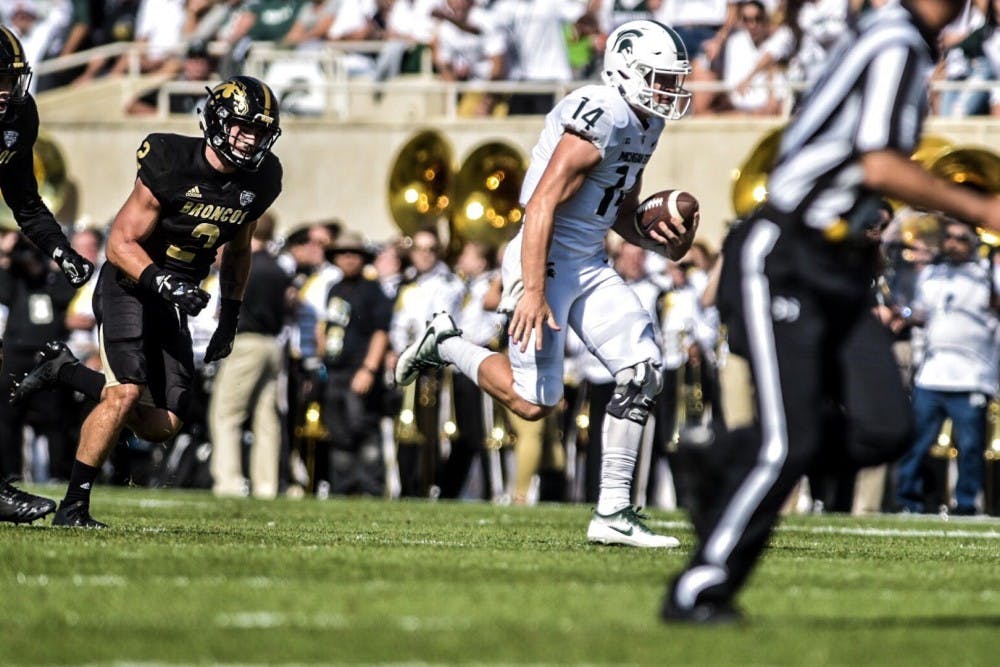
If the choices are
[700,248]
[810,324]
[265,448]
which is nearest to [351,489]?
[265,448]

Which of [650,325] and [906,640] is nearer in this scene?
[906,640]

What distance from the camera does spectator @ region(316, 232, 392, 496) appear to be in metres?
14.1

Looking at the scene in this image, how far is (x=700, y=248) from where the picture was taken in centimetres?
1412

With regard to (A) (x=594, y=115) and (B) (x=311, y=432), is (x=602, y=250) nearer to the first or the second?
(A) (x=594, y=115)

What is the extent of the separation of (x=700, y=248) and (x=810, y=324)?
30.5ft

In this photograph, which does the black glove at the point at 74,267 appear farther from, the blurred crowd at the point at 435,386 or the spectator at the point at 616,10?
the spectator at the point at 616,10

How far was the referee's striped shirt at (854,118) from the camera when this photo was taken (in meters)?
4.79

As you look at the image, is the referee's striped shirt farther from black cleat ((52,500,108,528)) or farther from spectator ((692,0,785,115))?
spectator ((692,0,785,115))

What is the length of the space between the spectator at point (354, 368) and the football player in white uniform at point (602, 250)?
6.19 metres

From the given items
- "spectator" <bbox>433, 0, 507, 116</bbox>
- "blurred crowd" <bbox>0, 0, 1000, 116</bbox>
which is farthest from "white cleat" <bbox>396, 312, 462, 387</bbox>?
"spectator" <bbox>433, 0, 507, 116</bbox>

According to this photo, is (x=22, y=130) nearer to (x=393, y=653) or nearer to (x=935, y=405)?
(x=393, y=653)

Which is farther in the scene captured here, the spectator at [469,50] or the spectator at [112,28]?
the spectator at [112,28]

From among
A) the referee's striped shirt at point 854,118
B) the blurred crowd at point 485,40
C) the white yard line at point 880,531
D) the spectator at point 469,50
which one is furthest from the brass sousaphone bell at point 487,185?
the referee's striped shirt at point 854,118

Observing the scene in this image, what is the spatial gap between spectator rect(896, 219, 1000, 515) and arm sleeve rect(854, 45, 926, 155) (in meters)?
8.16
